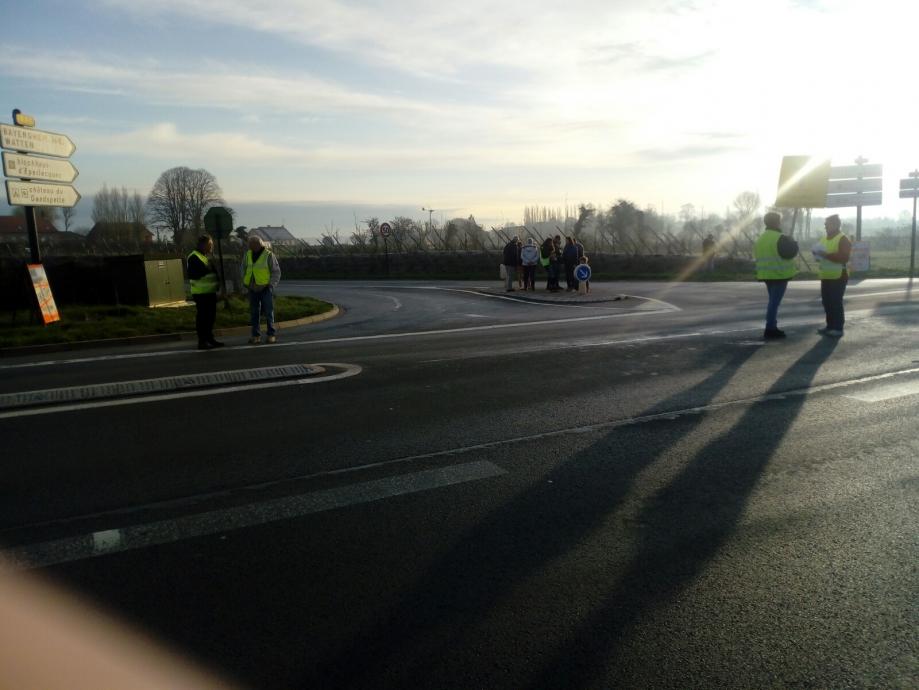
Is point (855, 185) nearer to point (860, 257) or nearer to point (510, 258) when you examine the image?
point (860, 257)

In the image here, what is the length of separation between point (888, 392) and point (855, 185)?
104ft

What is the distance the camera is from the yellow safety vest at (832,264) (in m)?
11.6

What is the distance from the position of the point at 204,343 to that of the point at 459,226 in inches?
1386

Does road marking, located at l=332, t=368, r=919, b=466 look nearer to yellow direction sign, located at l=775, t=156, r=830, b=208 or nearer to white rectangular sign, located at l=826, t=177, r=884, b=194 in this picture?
yellow direction sign, located at l=775, t=156, r=830, b=208

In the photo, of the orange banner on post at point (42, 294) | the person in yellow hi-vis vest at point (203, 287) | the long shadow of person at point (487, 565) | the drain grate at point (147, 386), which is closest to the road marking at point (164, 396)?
the drain grate at point (147, 386)

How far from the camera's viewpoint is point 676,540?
4102mm

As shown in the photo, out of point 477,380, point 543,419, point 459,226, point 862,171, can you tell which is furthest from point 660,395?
point 459,226

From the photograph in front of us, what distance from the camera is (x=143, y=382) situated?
888 cm

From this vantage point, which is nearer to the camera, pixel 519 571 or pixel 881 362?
pixel 519 571

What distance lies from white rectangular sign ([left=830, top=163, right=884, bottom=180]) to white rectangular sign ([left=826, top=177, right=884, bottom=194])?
22 cm

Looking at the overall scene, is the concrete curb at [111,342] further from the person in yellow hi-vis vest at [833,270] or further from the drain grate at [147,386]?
the person in yellow hi-vis vest at [833,270]

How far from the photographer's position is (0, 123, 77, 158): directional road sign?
Result: 49.3 feet

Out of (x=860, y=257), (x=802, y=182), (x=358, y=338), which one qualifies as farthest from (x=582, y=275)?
(x=860, y=257)

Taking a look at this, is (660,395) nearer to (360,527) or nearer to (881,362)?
(881,362)
